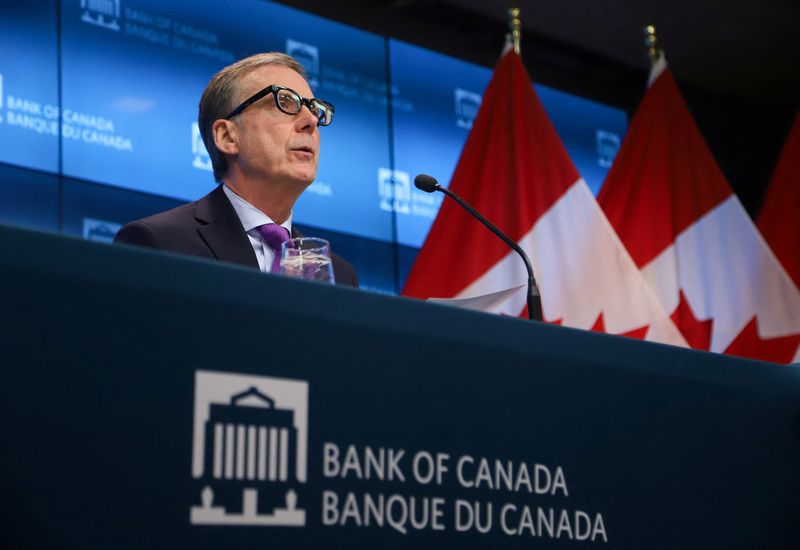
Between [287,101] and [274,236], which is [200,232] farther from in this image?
[287,101]

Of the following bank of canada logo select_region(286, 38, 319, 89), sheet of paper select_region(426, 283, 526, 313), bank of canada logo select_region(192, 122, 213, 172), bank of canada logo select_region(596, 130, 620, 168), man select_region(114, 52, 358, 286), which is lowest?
sheet of paper select_region(426, 283, 526, 313)

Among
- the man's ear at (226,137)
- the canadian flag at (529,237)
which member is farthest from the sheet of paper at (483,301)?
the canadian flag at (529,237)

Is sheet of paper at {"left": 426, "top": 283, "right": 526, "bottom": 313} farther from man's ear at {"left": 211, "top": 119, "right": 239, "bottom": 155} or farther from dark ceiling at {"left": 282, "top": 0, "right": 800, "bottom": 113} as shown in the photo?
dark ceiling at {"left": 282, "top": 0, "right": 800, "bottom": 113}

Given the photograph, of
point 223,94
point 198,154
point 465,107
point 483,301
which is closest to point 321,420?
point 483,301

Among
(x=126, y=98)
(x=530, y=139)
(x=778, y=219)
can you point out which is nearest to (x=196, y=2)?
(x=126, y=98)

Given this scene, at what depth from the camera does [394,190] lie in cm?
471

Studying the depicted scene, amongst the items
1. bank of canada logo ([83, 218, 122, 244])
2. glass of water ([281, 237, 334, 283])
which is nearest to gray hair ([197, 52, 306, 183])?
glass of water ([281, 237, 334, 283])

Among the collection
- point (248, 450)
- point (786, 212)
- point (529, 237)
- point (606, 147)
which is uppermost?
point (606, 147)

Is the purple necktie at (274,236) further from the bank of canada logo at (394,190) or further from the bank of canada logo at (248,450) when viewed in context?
the bank of canada logo at (394,190)

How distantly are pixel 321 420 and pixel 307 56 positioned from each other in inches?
146

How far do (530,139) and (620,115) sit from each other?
2.03 meters

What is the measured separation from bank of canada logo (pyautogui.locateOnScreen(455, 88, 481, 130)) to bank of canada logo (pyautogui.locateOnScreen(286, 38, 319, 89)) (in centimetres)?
80

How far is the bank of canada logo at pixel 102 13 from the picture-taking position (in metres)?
3.95

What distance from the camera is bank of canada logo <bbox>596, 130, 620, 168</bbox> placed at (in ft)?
18.1
